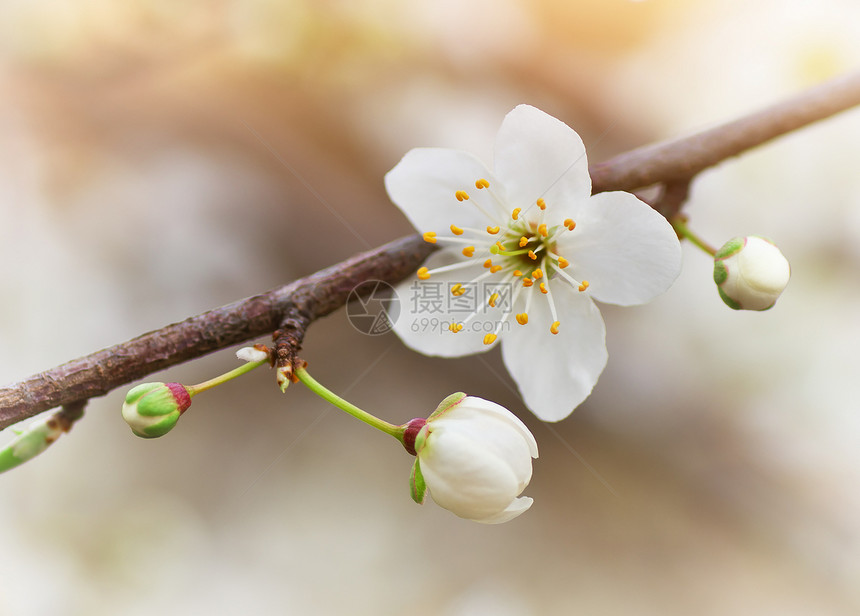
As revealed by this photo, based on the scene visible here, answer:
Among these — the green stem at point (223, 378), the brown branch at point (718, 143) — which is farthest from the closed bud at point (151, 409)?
the brown branch at point (718, 143)

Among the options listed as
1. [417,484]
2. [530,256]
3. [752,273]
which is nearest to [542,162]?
[530,256]

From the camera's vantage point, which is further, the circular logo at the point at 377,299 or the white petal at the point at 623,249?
the circular logo at the point at 377,299

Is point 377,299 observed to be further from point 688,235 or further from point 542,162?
point 688,235

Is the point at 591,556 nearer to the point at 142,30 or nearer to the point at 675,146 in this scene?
the point at 675,146

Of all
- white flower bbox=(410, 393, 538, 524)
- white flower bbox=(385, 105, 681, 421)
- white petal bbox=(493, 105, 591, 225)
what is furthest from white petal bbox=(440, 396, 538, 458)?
white petal bbox=(493, 105, 591, 225)

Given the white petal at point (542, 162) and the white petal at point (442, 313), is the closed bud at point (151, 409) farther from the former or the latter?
the white petal at point (542, 162)
